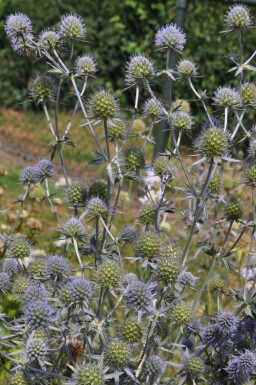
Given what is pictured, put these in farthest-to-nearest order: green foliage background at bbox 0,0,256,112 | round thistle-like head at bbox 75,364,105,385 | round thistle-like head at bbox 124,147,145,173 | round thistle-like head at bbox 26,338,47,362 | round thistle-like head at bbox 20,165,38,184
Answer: green foliage background at bbox 0,0,256,112, round thistle-like head at bbox 20,165,38,184, round thistle-like head at bbox 124,147,145,173, round thistle-like head at bbox 26,338,47,362, round thistle-like head at bbox 75,364,105,385

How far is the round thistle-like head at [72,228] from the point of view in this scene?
250cm

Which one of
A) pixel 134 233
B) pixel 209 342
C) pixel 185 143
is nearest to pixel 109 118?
pixel 134 233

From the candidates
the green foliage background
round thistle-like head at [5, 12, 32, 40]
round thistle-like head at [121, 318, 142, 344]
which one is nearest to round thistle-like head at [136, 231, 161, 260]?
round thistle-like head at [121, 318, 142, 344]

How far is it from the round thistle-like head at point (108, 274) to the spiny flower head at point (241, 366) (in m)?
0.51

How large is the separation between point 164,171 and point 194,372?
0.71 meters

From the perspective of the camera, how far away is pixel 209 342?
2607 millimetres

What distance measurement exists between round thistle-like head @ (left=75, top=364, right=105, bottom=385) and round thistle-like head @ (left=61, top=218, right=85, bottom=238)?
0.49 meters

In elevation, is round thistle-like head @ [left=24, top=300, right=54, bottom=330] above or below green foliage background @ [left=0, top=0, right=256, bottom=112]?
below

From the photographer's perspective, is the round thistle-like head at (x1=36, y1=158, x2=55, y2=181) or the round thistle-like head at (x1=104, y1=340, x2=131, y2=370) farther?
the round thistle-like head at (x1=36, y1=158, x2=55, y2=181)

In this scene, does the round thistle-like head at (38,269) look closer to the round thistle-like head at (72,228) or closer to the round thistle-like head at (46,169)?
the round thistle-like head at (72,228)

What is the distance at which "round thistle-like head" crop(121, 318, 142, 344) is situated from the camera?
231cm

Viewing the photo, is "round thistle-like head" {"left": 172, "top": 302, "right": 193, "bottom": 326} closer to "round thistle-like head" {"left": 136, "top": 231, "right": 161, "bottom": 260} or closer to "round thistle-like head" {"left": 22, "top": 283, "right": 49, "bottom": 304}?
"round thistle-like head" {"left": 136, "top": 231, "right": 161, "bottom": 260}

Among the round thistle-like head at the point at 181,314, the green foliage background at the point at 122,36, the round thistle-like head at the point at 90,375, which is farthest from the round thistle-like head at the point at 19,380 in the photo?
the green foliage background at the point at 122,36

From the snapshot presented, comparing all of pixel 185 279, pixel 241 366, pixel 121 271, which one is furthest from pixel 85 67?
pixel 241 366
